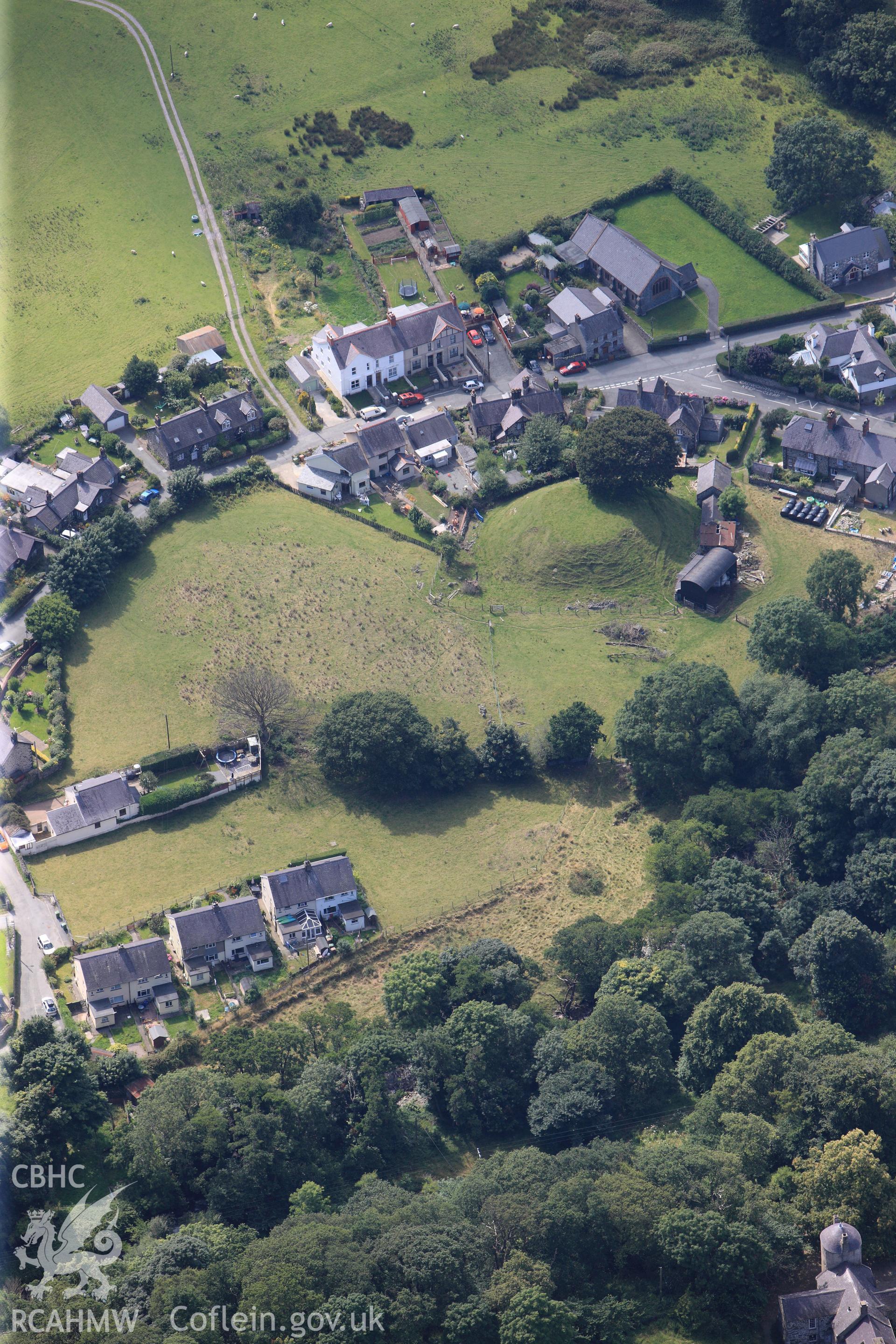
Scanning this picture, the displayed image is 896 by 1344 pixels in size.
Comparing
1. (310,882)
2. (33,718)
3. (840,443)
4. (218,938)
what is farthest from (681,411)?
(218,938)

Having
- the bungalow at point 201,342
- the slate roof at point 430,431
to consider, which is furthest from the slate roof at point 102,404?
the slate roof at point 430,431

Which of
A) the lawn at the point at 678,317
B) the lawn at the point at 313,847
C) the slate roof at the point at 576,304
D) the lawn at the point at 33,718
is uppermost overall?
the slate roof at the point at 576,304

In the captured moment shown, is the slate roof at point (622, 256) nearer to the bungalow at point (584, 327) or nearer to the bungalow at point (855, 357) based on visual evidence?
the bungalow at point (584, 327)

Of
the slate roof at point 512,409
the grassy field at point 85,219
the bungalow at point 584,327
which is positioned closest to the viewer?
the slate roof at point 512,409

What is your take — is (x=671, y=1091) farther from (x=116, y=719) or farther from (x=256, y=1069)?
(x=116, y=719)

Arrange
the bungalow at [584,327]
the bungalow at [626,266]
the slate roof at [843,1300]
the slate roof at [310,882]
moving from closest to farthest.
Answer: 1. the slate roof at [843,1300]
2. the slate roof at [310,882]
3. the bungalow at [584,327]
4. the bungalow at [626,266]

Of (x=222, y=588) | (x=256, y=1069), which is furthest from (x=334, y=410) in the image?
(x=256, y=1069)

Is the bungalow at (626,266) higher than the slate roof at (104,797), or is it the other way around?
the bungalow at (626,266)

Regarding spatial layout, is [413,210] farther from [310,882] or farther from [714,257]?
[310,882]
